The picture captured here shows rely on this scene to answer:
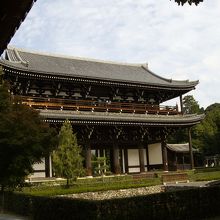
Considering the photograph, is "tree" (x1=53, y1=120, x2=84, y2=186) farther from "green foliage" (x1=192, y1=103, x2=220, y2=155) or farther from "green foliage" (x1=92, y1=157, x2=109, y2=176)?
"green foliage" (x1=192, y1=103, x2=220, y2=155)

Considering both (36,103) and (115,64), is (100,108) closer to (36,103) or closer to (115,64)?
(36,103)

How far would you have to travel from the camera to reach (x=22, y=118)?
18.0m

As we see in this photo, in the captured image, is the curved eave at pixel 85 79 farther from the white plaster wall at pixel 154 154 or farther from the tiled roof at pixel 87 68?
the white plaster wall at pixel 154 154

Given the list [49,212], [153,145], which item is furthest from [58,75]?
[49,212]

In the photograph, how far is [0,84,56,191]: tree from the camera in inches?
680

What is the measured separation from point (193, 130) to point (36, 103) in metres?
37.1

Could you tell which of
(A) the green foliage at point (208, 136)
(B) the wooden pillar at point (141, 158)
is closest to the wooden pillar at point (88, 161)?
(B) the wooden pillar at point (141, 158)

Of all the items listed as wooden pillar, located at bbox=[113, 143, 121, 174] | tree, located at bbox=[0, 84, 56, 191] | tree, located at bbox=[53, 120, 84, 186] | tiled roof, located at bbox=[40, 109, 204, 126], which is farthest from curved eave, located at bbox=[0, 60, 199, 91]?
tree, located at bbox=[0, 84, 56, 191]

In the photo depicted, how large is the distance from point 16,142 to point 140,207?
607 cm

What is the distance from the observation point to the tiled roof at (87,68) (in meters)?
33.7

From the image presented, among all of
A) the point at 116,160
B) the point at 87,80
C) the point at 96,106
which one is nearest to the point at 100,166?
the point at 116,160

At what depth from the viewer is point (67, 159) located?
2561 cm

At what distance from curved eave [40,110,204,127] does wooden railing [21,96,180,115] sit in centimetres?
65

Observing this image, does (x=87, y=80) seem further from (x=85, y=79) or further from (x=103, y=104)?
(x=103, y=104)
